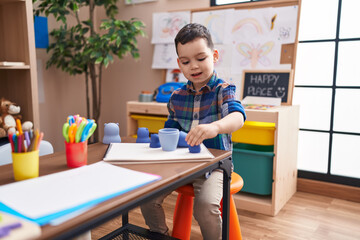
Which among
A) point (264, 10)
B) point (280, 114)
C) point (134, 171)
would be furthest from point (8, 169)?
point (264, 10)

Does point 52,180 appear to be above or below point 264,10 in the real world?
below

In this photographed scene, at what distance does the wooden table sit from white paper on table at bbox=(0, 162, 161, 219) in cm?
3

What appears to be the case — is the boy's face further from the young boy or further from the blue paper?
the blue paper

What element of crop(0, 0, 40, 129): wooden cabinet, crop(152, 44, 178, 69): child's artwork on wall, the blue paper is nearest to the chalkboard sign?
crop(152, 44, 178, 69): child's artwork on wall

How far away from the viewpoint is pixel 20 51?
191 cm

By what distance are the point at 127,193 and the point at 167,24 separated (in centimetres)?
229

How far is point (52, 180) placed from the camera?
756 millimetres

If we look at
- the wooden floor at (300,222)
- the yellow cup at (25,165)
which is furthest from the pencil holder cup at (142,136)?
the wooden floor at (300,222)

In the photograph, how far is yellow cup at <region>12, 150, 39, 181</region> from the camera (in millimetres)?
764

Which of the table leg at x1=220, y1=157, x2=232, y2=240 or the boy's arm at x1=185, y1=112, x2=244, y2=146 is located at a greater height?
the boy's arm at x1=185, y1=112, x2=244, y2=146

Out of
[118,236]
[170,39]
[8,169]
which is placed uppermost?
[170,39]

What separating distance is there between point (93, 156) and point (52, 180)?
253mm

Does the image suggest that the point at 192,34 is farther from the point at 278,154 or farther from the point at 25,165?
the point at 278,154

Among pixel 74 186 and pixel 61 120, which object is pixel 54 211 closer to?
pixel 74 186
